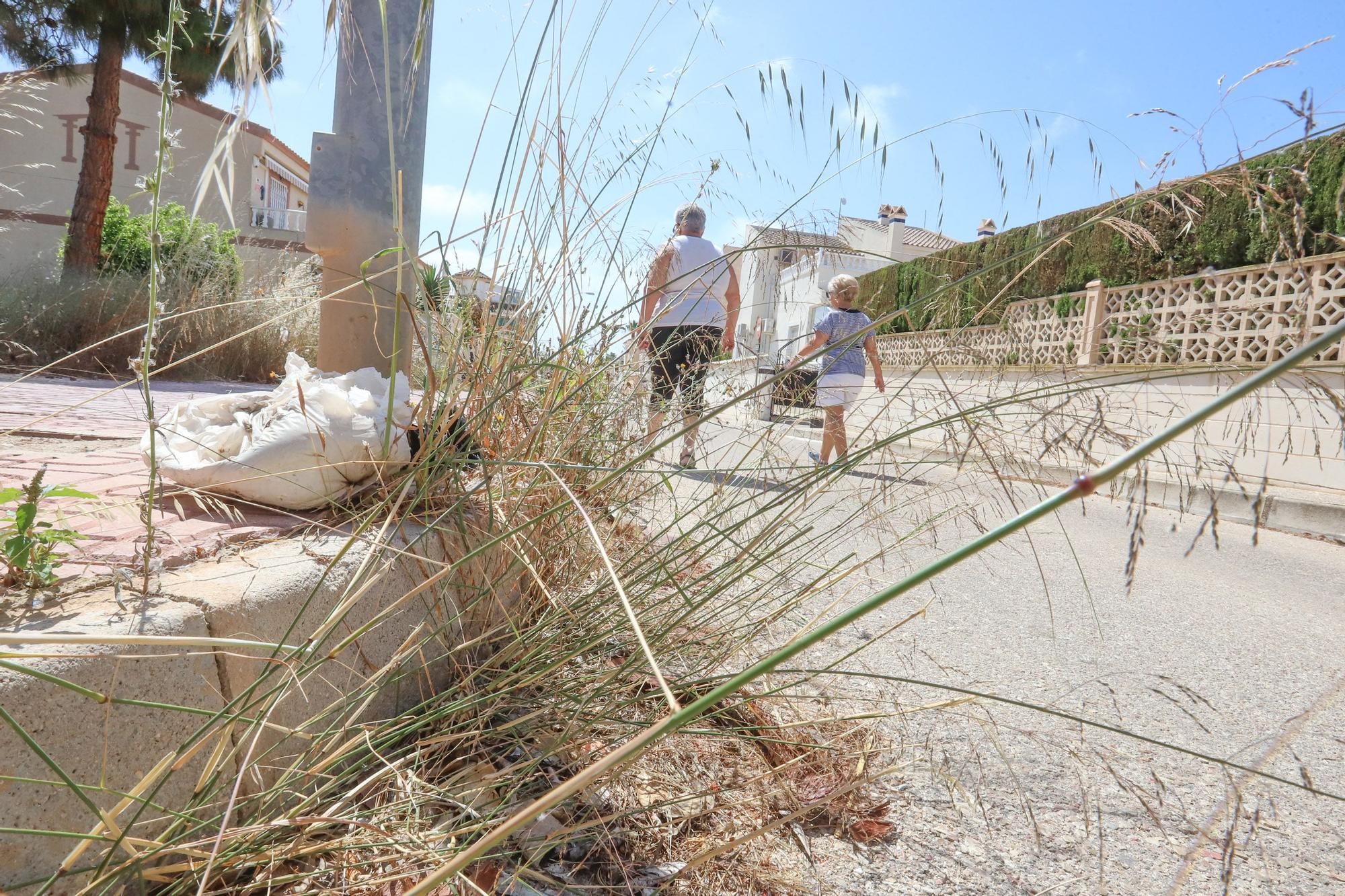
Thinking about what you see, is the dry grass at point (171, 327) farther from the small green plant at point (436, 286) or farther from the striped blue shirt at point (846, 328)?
the small green plant at point (436, 286)

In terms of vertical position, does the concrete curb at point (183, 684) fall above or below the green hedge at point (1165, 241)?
below

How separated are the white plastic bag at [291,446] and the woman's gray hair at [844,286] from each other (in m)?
2.76

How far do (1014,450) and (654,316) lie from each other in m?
0.76

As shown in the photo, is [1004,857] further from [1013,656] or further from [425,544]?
[425,544]

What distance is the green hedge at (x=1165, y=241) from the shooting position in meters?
1.10

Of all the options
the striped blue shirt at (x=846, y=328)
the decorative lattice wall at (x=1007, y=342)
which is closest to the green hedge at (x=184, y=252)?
the striped blue shirt at (x=846, y=328)

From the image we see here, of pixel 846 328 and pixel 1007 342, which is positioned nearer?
pixel 1007 342

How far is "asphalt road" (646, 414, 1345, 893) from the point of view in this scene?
1207 millimetres

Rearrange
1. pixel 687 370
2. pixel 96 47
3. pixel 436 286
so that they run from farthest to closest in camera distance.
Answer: pixel 96 47
pixel 687 370
pixel 436 286

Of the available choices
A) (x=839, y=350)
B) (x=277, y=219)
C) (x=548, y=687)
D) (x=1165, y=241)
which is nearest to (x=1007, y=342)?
(x=839, y=350)

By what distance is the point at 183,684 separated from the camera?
3.09 feet

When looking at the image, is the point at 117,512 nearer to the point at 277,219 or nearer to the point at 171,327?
the point at 171,327

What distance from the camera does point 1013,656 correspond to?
2.02 meters

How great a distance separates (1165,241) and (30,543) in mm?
8710
